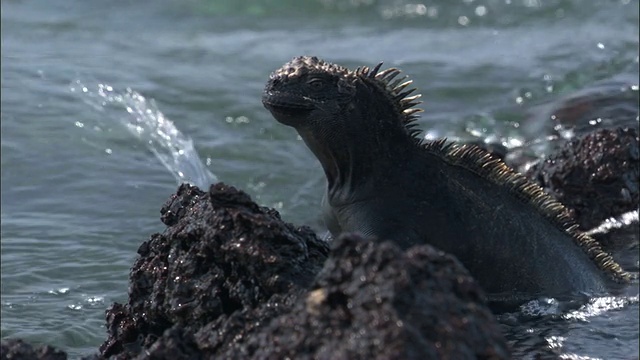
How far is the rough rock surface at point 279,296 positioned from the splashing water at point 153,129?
4.52 m

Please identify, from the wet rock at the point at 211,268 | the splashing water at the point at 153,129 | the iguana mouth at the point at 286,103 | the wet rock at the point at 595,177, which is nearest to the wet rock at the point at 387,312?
the wet rock at the point at 211,268

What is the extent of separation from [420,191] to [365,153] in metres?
0.31

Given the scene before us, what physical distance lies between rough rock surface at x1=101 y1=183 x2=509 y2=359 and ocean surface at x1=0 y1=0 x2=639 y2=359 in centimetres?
139

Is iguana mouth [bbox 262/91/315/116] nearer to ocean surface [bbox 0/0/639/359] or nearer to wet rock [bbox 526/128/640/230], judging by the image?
ocean surface [bbox 0/0/639/359]

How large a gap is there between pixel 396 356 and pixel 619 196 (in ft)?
16.1

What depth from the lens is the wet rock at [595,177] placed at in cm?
738

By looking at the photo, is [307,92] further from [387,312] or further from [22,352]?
[387,312]

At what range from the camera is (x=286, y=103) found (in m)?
5.41

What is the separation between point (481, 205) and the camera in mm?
5809

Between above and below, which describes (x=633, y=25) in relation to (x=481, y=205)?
above

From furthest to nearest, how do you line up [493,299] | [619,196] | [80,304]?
[619,196] < [80,304] < [493,299]

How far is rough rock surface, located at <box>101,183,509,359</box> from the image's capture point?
295 centimetres

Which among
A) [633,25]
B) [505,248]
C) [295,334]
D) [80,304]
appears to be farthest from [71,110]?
[295,334]

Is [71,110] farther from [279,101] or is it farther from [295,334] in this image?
[295,334]
